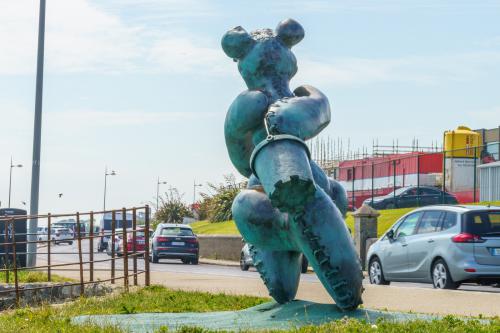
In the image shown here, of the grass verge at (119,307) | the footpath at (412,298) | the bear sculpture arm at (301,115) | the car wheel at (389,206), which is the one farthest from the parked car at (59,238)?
the car wheel at (389,206)

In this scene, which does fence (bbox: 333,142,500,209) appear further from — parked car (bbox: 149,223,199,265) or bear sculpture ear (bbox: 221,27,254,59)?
bear sculpture ear (bbox: 221,27,254,59)

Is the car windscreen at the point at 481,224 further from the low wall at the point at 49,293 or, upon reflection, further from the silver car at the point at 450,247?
the low wall at the point at 49,293

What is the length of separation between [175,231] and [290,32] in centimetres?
2791

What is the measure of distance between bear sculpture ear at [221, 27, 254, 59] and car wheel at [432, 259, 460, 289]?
29.7 feet

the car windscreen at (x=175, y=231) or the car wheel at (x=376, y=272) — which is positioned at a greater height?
the car windscreen at (x=175, y=231)

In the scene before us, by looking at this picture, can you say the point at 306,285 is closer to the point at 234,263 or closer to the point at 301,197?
the point at 301,197

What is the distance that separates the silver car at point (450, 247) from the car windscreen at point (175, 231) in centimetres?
1824

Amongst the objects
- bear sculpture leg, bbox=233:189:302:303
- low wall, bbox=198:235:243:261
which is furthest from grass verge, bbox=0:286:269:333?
low wall, bbox=198:235:243:261

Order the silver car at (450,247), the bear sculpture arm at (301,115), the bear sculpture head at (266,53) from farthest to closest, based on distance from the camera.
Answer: the silver car at (450,247)
the bear sculpture head at (266,53)
the bear sculpture arm at (301,115)

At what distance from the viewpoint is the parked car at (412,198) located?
3626 cm

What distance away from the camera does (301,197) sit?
732 cm

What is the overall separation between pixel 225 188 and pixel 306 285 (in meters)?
43.1

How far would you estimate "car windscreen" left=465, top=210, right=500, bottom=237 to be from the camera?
55.1ft

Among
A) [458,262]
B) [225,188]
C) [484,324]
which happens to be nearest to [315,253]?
[484,324]
